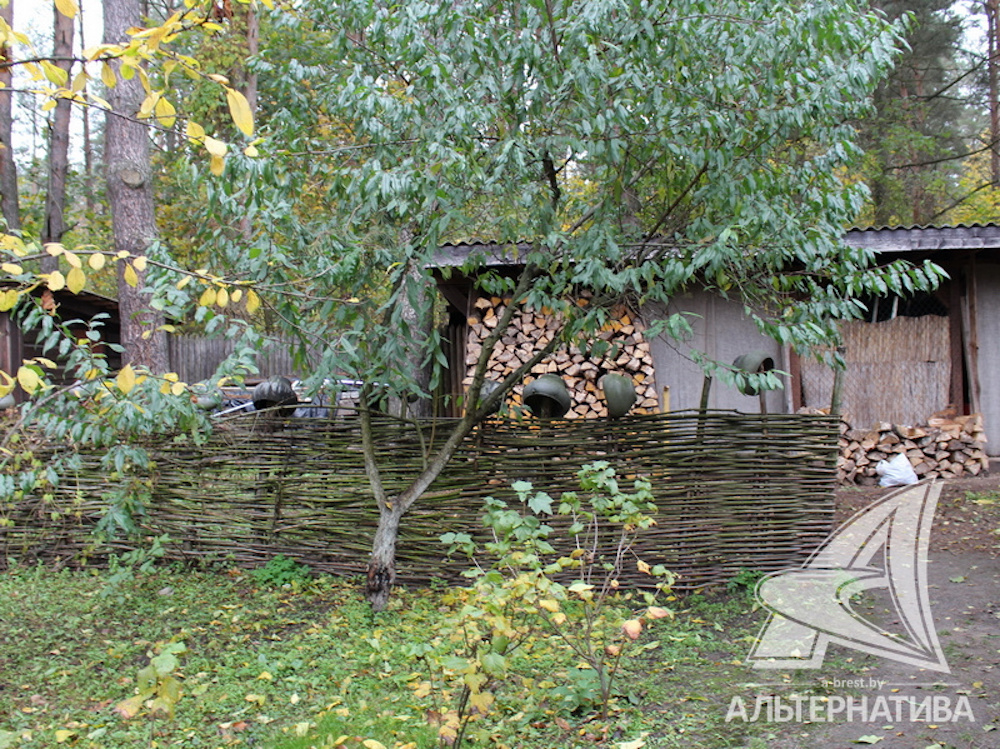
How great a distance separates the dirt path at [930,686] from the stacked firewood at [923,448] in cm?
308

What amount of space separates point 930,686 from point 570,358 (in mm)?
4882

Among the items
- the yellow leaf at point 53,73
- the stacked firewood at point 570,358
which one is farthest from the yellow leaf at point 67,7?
the stacked firewood at point 570,358

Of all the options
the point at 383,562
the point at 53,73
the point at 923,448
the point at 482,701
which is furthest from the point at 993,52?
the point at 53,73

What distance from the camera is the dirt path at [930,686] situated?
2.97 metres

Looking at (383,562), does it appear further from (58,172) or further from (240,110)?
(58,172)

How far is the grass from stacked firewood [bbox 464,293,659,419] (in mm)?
3157

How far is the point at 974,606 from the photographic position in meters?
4.46

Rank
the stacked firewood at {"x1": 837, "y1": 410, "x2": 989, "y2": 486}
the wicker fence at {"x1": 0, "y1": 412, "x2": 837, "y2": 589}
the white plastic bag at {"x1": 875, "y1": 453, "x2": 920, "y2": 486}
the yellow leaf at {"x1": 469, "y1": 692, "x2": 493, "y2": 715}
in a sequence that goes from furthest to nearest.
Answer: the stacked firewood at {"x1": 837, "y1": 410, "x2": 989, "y2": 486}, the white plastic bag at {"x1": 875, "y1": 453, "x2": 920, "y2": 486}, the wicker fence at {"x1": 0, "y1": 412, "x2": 837, "y2": 589}, the yellow leaf at {"x1": 469, "y1": 692, "x2": 493, "y2": 715}

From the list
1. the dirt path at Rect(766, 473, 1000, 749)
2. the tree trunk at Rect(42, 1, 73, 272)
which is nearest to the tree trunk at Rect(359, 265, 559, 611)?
the dirt path at Rect(766, 473, 1000, 749)

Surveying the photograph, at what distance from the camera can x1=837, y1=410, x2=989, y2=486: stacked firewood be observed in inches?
318

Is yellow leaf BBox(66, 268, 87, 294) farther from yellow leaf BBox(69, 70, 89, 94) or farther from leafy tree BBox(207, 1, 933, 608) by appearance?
leafy tree BBox(207, 1, 933, 608)

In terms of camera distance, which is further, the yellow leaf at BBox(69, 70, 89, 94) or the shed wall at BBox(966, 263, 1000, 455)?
the shed wall at BBox(966, 263, 1000, 455)

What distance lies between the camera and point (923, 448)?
26.7ft

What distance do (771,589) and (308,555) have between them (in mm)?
3027
